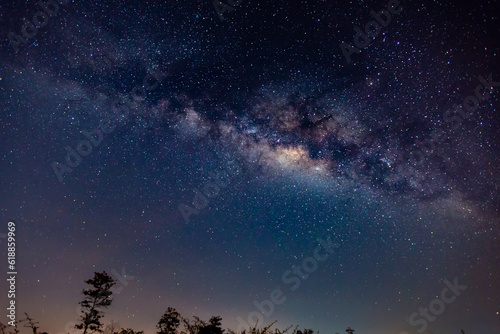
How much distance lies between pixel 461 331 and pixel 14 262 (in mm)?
23907

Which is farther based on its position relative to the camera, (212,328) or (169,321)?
(169,321)

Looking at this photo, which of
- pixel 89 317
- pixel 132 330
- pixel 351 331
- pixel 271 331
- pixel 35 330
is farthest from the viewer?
pixel 351 331

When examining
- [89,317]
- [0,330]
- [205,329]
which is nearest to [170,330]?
[89,317]

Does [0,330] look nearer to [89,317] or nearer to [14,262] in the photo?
[89,317]

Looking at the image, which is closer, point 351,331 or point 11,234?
point 11,234

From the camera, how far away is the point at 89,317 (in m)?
23.2

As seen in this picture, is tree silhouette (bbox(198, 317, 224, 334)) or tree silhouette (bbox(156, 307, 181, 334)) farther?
tree silhouette (bbox(156, 307, 181, 334))

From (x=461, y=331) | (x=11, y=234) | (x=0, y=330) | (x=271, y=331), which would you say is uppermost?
(x=11, y=234)

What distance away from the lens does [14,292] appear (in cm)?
1534

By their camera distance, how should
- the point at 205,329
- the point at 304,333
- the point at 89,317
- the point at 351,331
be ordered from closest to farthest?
the point at 205,329
the point at 304,333
the point at 89,317
the point at 351,331

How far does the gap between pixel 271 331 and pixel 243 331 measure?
116 cm

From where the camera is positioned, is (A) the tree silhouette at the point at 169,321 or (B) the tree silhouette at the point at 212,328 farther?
(A) the tree silhouette at the point at 169,321

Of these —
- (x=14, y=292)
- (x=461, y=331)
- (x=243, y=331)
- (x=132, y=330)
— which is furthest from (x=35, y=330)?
(x=461, y=331)

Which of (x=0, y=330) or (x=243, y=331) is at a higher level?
(x=0, y=330)
